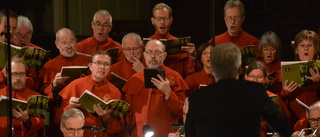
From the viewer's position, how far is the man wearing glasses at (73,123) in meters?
5.83

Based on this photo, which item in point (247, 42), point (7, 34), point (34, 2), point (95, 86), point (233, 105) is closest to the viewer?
point (233, 105)

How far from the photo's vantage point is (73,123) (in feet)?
19.1

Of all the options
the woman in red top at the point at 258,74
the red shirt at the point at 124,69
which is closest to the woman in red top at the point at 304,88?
the woman in red top at the point at 258,74

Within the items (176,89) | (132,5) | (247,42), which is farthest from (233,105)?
(132,5)

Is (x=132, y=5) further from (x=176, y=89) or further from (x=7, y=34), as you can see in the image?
(x=7, y=34)

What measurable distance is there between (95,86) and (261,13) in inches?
118

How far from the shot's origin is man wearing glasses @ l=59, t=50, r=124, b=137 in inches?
249

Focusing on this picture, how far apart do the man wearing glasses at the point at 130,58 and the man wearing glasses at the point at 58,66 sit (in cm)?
33

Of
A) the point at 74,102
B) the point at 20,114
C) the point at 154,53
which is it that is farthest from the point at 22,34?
the point at 154,53

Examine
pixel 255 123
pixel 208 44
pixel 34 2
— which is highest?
pixel 34 2

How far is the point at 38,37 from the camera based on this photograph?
830 cm

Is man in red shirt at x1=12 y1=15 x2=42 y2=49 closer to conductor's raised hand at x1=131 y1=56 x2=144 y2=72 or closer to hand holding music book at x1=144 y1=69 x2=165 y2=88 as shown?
conductor's raised hand at x1=131 y1=56 x2=144 y2=72

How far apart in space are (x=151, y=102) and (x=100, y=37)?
120 centimetres

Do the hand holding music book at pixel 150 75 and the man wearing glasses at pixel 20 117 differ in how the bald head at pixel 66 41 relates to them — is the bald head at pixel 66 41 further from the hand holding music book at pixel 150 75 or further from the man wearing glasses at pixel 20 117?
the hand holding music book at pixel 150 75
